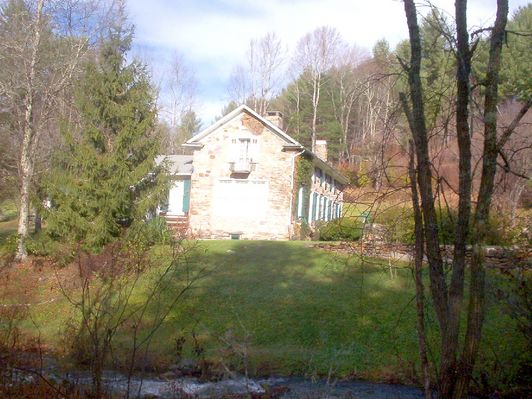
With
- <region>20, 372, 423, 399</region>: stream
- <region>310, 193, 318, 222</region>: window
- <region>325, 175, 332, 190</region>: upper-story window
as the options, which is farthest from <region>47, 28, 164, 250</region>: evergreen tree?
<region>325, 175, 332, 190</region>: upper-story window

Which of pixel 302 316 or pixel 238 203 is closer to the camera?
pixel 302 316

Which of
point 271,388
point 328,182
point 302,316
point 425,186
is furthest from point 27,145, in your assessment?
point 328,182

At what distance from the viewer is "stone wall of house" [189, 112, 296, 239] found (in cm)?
2758

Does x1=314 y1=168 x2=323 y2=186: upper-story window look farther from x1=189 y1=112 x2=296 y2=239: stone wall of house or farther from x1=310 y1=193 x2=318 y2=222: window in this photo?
x1=189 y1=112 x2=296 y2=239: stone wall of house

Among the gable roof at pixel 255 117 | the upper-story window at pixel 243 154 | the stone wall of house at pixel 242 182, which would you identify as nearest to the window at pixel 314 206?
the gable roof at pixel 255 117

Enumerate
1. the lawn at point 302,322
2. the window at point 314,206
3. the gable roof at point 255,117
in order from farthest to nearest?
the window at point 314,206, the gable roof at point 255,117, the lawn at point 302,322

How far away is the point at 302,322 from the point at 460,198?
881cm

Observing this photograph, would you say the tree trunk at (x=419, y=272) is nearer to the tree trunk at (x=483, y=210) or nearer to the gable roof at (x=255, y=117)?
the tree trunk at (x=483, y=210)

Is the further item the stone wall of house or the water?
the stone wall of house

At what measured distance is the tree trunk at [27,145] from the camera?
1958 centimetres

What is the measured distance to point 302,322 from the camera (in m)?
13.0

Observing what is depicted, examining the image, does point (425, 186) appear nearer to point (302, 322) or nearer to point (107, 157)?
point (302, 322)

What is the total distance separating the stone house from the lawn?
391 inches

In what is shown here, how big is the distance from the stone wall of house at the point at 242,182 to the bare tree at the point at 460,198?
74.2 feet
